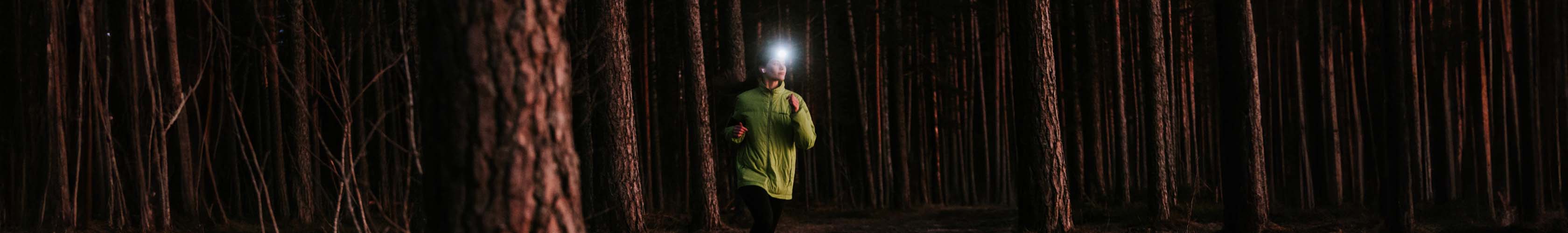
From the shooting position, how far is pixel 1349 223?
670cm

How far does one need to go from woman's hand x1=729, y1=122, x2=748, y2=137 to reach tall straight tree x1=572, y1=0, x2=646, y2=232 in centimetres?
172

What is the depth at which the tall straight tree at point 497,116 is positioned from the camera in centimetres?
203

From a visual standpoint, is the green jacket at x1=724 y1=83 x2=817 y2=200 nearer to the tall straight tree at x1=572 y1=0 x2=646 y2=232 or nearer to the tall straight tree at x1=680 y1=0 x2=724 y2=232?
the tall straight tree at x1=572 y1=0 x2=646 y2=232

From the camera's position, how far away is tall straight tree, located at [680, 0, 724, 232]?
267 inches

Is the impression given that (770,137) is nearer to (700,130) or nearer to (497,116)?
(700,130)

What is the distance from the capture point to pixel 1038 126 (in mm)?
5609

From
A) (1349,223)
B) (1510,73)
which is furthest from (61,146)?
(1510,73)

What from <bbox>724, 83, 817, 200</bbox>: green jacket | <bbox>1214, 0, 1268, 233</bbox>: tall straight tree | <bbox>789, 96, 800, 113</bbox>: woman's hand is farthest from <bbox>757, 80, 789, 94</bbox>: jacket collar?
<bbox>1214, 0, 1268, 233</bbox>: tall straight tree

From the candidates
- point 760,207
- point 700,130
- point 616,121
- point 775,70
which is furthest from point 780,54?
point 700,130

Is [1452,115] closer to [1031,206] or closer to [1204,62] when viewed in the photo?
[1204,62]

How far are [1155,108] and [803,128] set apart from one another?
3.21 metres

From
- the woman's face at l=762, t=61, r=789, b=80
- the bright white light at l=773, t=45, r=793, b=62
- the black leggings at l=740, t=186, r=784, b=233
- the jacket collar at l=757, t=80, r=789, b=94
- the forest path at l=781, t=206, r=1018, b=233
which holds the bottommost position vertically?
the forest path at l=781, t=206, r=1018, b=233

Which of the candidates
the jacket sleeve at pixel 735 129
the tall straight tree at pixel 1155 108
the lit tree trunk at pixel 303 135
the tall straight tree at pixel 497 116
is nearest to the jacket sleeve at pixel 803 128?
the jacket sleeve at pixel 735 129

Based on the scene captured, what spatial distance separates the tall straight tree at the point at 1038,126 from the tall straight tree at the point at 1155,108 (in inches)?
53.8
